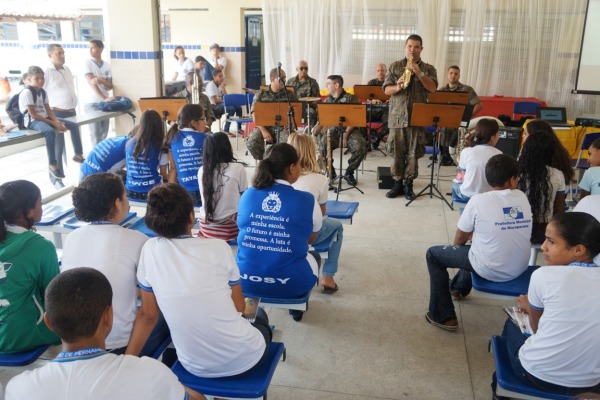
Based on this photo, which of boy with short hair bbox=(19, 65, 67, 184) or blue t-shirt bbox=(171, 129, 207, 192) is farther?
boy with short hair bbox=(19, 65, 67, 184)

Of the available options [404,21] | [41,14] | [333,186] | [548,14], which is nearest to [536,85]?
[548,14]

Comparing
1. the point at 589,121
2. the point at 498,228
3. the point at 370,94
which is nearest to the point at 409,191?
the point at 370,94

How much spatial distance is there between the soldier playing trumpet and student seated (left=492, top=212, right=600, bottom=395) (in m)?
3.81

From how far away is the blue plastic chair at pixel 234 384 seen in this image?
187cm

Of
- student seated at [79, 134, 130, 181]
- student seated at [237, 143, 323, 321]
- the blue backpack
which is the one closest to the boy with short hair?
the blue backpack

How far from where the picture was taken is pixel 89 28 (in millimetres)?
13625

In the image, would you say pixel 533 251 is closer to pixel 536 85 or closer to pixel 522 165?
pixel 522 165

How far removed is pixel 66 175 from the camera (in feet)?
21.8

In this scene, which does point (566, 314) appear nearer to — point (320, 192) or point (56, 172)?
point (320, 192)

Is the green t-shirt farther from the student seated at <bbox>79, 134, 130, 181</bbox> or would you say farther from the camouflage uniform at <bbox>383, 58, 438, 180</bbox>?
the camouflage uniform at <bbox>383, 58, 438, 180</bbox>

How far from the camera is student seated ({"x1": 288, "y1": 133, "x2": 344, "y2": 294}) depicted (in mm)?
3158

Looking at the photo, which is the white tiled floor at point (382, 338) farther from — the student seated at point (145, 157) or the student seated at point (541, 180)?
the student seated at point (145, 157)

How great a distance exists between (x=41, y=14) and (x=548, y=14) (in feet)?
29.8

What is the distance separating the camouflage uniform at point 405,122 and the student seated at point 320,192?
2.55 metres
